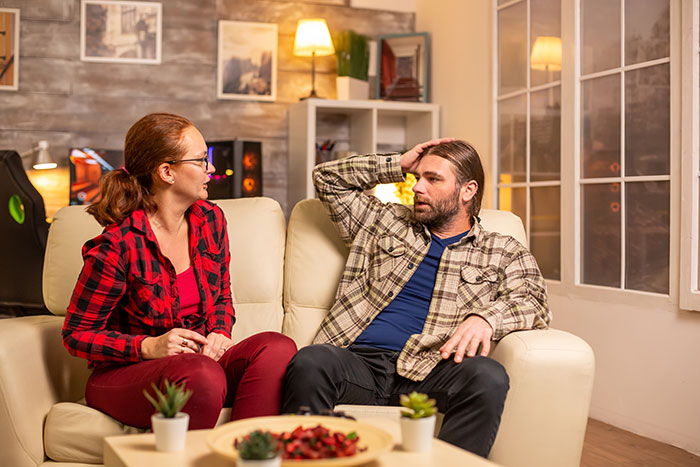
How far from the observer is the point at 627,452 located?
2.81 metres

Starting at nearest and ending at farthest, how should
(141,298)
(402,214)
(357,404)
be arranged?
(141,298), (357,404), (402,214)

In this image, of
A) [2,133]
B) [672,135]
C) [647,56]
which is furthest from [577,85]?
[2,133]

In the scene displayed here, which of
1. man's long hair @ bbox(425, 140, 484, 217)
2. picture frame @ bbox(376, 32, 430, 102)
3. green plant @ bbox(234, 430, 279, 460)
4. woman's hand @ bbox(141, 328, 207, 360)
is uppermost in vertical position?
picture frame @ bbox(376, 32, 430, 102)

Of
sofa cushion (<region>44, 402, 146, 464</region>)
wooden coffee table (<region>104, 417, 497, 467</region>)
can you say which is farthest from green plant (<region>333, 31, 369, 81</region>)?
wooden coffee table (<region>104, 417, 497, 467</region>)

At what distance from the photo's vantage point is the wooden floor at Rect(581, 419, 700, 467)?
2.68 m

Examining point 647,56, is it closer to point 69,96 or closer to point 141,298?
point 141,298

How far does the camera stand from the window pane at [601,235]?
322cm

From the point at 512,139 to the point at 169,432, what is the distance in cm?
299

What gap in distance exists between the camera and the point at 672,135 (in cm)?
288

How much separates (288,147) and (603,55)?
207cm

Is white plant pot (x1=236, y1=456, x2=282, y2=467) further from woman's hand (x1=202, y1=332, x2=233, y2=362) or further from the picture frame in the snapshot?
the picture frame

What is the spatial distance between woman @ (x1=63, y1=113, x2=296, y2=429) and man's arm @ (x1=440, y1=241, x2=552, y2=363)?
1.58 ft


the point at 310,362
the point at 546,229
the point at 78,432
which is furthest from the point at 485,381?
the point at 546,229

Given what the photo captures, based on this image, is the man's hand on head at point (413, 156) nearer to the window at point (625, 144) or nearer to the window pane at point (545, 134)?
the window at point (625, 144)
